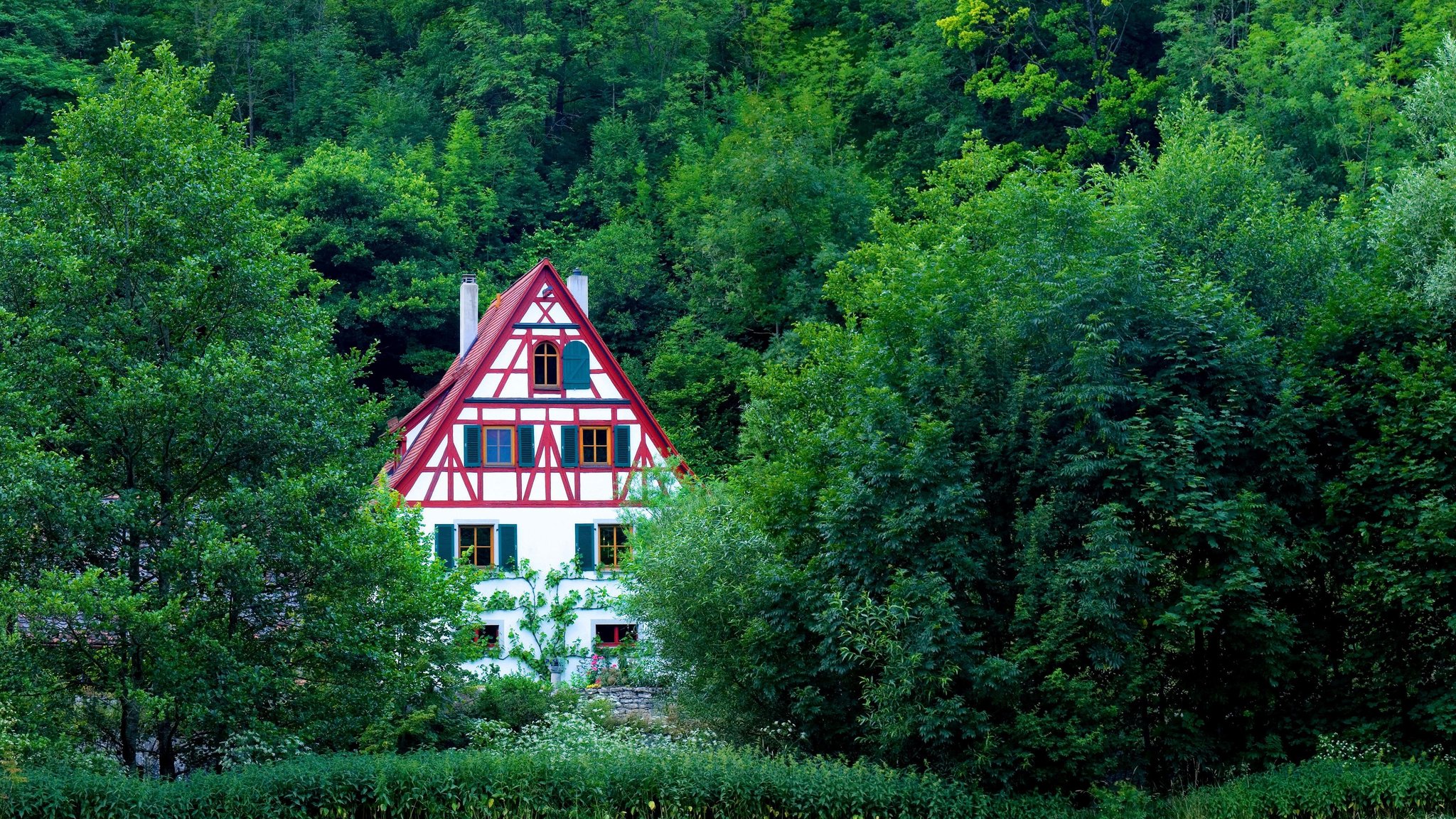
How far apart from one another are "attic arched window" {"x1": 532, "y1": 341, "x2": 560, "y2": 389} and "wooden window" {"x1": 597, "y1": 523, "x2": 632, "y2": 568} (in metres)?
3.30

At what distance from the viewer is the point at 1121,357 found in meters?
19.5

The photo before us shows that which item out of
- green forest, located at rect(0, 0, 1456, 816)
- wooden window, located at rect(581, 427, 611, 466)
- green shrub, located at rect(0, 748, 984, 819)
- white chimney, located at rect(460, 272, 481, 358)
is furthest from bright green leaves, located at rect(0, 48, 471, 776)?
white chimney, located at rect(460, 272, 481, 358)

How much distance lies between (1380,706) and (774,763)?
7.57m

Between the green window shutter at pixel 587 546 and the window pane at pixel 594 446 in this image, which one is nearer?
the green window shutter at pixel 587 546

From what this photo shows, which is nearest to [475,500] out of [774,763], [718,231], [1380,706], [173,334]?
[718,231]

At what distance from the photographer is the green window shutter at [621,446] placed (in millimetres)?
34219

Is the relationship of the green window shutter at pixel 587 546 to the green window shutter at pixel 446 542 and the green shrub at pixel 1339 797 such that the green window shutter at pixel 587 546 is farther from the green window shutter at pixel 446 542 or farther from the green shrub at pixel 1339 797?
the green shrub at pixel 1339 797

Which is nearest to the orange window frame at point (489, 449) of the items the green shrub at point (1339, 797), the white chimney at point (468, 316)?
the white chimney at point (468, 316)

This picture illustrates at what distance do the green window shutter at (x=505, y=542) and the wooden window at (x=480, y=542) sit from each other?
0.13 metres

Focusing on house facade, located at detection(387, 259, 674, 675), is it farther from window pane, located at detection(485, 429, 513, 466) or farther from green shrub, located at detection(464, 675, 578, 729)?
green shrub, located at detection(464, 675, 578, 729)

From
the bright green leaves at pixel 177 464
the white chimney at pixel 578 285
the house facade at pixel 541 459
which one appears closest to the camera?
the bright green leaves at pixel 177 464

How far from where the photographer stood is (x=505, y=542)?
3347cm

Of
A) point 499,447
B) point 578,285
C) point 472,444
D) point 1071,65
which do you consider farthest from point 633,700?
point 1071,65

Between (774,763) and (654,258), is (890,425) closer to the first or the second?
(774,763)
